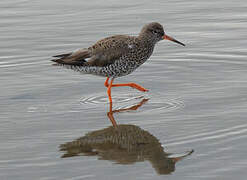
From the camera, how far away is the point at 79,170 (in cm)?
668

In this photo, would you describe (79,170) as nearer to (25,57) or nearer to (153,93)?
(153,93)

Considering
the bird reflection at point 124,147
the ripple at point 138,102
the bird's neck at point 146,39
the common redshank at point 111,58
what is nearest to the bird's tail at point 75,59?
the common redshank at point 111,58

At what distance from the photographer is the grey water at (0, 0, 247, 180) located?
6.88m

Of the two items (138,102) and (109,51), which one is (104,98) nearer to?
(138,102)

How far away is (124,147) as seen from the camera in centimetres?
745

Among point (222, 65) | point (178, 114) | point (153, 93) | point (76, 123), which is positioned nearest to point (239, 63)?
point (222, 65)

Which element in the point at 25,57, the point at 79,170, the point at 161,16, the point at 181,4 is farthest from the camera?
the point at 181,4

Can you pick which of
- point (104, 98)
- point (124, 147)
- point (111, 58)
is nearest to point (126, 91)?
point (104, 98)

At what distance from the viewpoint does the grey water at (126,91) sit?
688 cm

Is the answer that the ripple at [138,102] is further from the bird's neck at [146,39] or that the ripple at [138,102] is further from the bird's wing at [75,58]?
the bird's neck at [146,39]

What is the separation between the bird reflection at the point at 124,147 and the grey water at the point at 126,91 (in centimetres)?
8

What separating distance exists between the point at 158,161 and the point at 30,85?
4.10 metres

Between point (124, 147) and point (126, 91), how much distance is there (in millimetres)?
2907

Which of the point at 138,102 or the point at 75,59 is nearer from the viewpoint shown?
the point at 138,102
